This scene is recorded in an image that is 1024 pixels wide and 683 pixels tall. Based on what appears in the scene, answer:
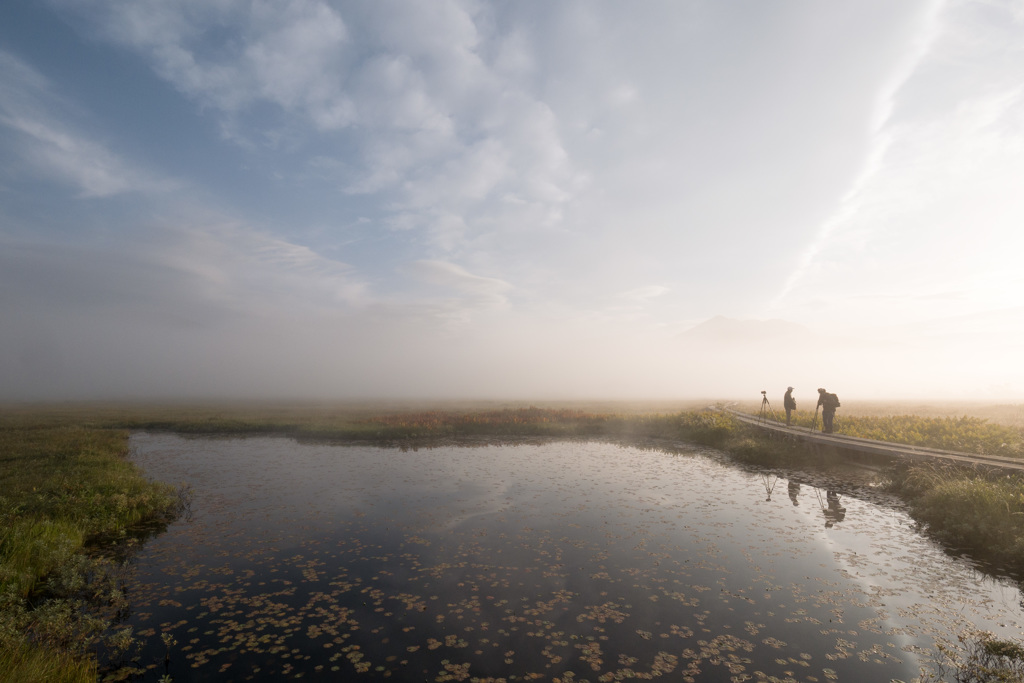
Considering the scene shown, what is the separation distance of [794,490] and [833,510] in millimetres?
3880

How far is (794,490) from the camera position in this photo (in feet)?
75.5

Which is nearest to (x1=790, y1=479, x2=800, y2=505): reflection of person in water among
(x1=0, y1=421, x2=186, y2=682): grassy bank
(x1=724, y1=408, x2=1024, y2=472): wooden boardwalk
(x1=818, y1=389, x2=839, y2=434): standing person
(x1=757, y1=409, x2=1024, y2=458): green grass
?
(x1=724, y1=408, x2=1024, y2=472): wooden boardwalk

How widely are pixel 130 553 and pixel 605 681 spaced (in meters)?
16.6

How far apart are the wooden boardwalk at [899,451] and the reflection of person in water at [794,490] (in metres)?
4.80

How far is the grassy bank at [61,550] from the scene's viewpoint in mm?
8203

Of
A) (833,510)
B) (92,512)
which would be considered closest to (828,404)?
(833,510)

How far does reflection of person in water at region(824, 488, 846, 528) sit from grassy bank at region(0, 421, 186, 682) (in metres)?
23.6

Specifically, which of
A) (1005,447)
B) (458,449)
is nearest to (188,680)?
(458,449)

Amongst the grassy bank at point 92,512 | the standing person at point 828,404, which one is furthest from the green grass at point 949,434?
the standing person at point 828,404

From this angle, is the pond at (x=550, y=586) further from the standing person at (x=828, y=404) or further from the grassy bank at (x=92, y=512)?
the standing person at (x=828, y=404)

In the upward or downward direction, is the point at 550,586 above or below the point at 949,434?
below

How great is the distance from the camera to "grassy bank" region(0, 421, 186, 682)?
26.9 ft

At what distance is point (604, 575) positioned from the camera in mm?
12852

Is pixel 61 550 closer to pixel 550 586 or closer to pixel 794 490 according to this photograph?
pixel 550 586
